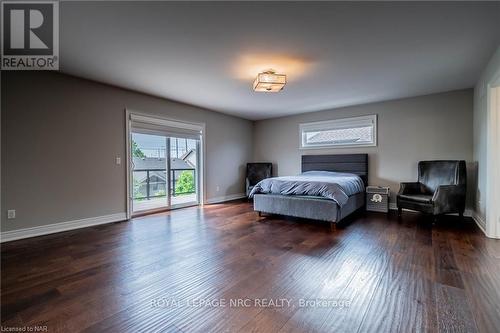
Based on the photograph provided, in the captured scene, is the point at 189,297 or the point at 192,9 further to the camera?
the point at 192,9

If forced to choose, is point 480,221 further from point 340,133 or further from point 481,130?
point 340,133

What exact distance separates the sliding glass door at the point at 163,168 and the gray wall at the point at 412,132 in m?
3.08

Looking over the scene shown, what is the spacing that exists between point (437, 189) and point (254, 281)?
344cm

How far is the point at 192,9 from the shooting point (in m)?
2.03

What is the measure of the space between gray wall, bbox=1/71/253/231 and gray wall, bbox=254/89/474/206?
14.5 ft

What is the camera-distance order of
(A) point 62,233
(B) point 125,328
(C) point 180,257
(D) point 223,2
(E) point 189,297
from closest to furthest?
1. (B) point 125,328
2. (E) point 189,297
3. (D) point 223,2
4. (C) point 180,257
5. (A) point 62,233

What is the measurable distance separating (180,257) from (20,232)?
2428 millimetres

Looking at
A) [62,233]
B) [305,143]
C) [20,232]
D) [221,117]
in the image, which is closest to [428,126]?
[305,143]

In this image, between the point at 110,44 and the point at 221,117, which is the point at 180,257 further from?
the point at 221,117

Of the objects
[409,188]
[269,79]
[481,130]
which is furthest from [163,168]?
[481,130]

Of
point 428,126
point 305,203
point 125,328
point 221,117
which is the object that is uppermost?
point 221,117

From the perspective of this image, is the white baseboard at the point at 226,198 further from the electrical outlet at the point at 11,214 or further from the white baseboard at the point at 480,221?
the white baseboard at the point at 480,221

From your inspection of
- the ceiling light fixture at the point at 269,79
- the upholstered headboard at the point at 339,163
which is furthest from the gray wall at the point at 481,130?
the ceiling light fixture at the point at 269,79

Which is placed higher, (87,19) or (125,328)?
(87,19)
